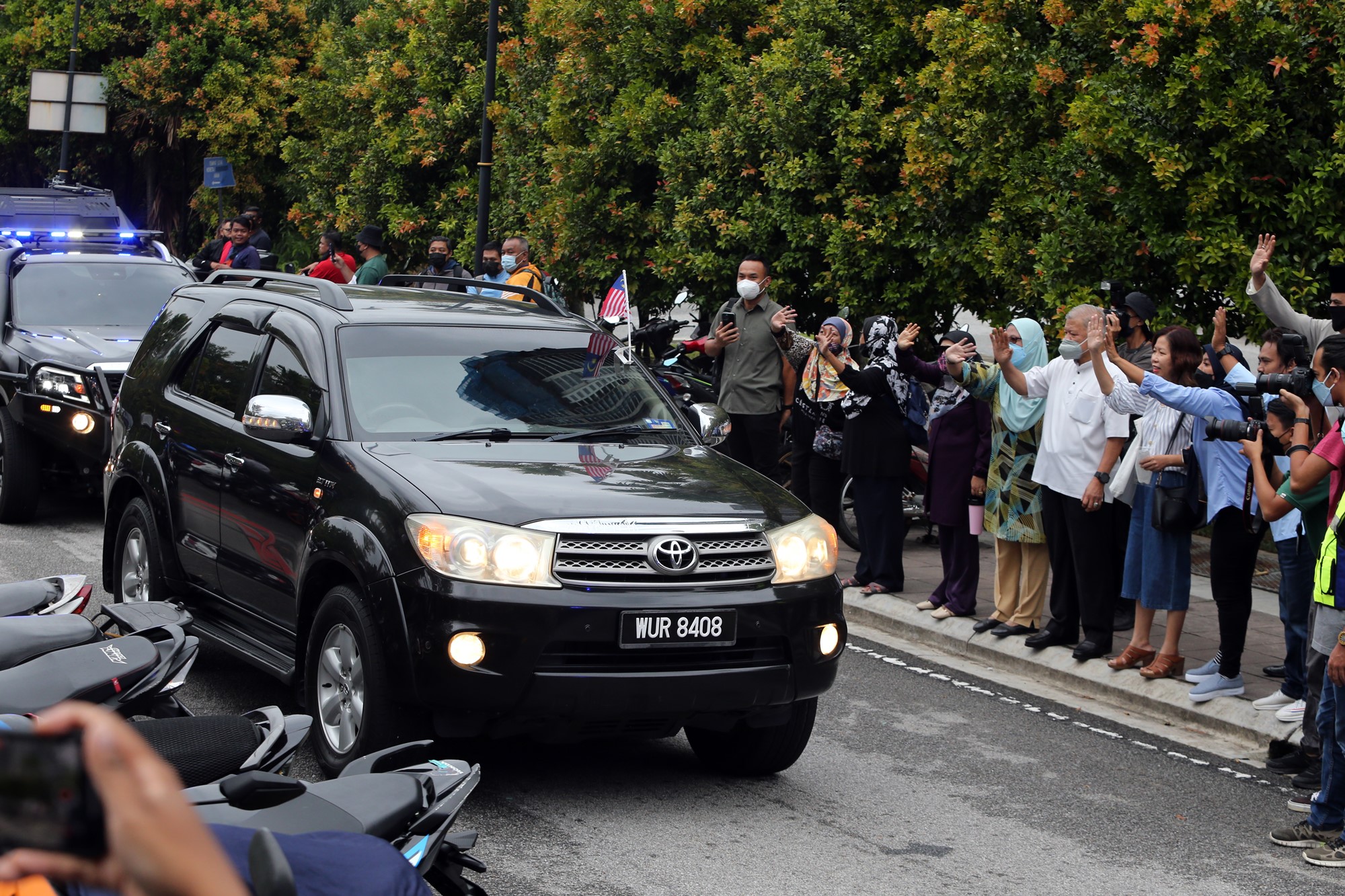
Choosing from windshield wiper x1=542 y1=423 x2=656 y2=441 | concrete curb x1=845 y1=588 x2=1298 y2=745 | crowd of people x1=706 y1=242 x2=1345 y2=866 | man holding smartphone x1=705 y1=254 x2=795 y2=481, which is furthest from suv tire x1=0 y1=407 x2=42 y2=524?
windshield wiper x1=542 y1=423 x2=656 y2=441

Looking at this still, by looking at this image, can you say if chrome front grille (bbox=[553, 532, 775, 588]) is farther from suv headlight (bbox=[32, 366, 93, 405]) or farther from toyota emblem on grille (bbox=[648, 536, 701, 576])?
suv headlight (bbox=[32, 366, 93, 405])

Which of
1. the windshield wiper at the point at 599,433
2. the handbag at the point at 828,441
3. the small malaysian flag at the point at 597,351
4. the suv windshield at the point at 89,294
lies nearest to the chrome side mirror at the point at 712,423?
the windshield wiper at the point at 599,433

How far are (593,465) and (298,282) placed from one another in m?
2.15

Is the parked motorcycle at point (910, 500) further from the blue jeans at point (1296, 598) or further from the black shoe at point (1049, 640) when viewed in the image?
the blue jeans at point (1296, 598)

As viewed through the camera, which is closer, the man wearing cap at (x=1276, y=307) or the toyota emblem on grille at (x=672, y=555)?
the toyota emblem on grille at (x=672, y=555)

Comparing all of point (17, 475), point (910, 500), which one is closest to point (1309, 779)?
point (910, 500)

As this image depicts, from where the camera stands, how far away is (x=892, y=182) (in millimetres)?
14203

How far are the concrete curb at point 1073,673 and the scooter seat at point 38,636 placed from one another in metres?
5.00

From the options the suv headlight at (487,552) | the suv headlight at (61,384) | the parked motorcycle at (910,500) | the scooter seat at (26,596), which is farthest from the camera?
the parked motorcycle at (910,500)

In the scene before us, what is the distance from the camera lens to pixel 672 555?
18.0 feet

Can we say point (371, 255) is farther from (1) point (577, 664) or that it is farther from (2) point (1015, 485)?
(1) point (577, 664)

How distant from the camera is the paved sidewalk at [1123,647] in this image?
7.43 meters

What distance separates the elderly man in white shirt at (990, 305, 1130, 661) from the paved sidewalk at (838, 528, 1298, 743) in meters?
0.17

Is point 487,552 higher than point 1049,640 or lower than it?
higher
